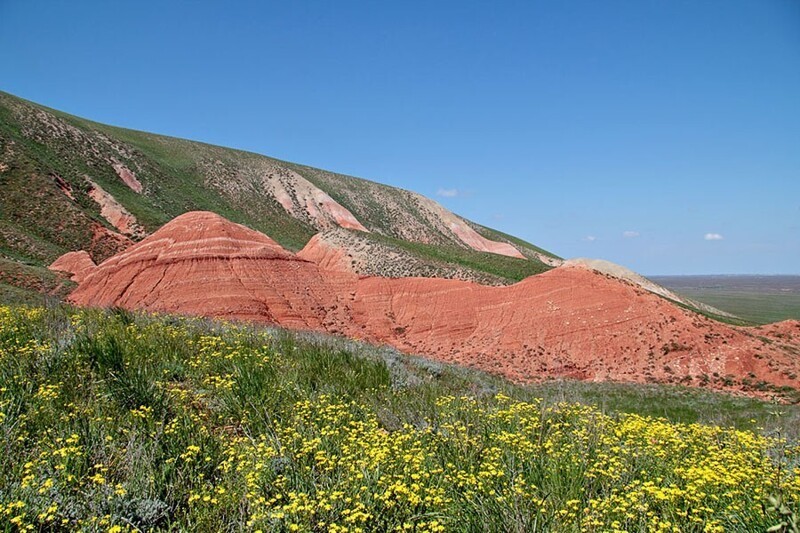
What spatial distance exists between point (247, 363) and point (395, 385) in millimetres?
2495

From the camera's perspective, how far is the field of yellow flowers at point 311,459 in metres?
3.87

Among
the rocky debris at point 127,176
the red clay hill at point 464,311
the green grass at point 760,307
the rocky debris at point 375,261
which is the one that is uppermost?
the rocky debris at point 127,176

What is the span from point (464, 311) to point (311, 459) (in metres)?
25.6

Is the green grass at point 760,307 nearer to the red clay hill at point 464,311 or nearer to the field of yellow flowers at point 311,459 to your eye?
the red clay hill at point 464,311

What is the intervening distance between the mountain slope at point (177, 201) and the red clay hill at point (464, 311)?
4027 millimetres

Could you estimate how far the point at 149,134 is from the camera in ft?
251

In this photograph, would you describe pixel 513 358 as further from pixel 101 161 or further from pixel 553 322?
pixel 101 161

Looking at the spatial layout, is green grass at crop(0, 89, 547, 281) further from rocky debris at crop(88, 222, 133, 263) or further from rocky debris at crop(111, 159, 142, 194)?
rocky debris at crop(111, 159, 142, 194)

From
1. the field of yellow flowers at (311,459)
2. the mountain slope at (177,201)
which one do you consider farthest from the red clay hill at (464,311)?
the field of yellow flowers at (311,459)

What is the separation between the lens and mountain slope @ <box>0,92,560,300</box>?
3803 centimetres

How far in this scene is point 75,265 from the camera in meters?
34.3

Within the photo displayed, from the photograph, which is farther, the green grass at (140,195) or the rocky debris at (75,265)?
the green grass at (140,195)

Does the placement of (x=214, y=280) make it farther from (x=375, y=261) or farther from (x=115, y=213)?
(x=115, y=213)

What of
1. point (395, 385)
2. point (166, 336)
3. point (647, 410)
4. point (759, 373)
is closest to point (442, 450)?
point (395, 385)
